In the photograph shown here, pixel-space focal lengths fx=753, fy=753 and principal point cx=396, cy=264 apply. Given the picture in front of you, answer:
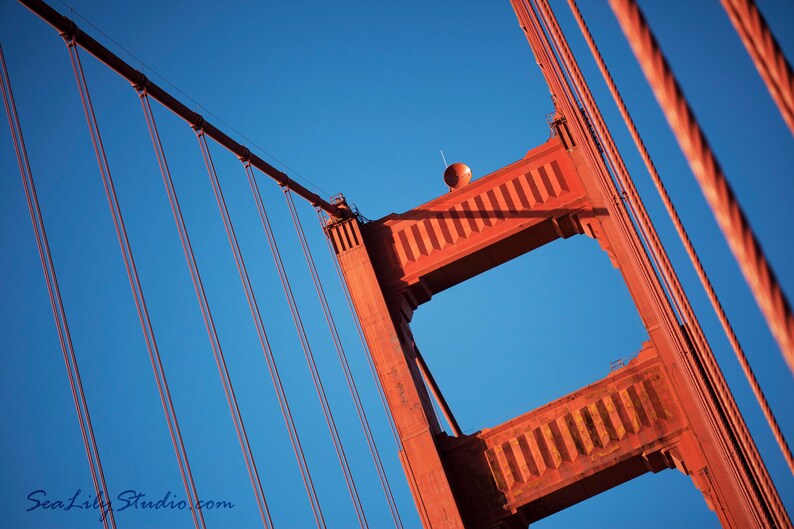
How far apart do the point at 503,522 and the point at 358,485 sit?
8678cm

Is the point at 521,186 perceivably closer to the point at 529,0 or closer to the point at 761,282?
the point at 529,0

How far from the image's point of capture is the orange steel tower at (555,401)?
13.7 metres

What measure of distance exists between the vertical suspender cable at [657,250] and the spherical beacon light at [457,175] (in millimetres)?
8718

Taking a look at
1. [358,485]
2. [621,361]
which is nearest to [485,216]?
[621,361]

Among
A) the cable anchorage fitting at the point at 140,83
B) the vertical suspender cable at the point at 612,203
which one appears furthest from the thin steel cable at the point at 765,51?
the cable anchorage fitting at the point at 140,83

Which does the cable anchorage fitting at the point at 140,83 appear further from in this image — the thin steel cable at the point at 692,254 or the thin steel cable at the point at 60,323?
the thin steel cable at the point at 692,254

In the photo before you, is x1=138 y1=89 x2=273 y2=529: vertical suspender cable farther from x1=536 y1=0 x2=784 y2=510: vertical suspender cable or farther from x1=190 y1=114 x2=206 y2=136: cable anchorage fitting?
x1=536 y1=0 x2=784 y2=510: vertical suspender cable

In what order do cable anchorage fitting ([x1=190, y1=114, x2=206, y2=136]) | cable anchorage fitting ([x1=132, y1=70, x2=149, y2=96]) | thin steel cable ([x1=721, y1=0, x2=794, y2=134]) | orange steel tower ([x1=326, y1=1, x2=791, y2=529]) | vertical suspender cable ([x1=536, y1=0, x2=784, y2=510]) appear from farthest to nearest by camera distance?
cable anchorage fitting ([x1=190, y1=114, x2=206, y2=136]) < cable anchorage fitting ([x1=132, y1=70, x2=149, y2=96]) < orange steel tower ([x1=326, y1=1, x2=791, y2=529]) < vertical suspender cable ([x1=536, y1=0, x2=784, y2=510]) < thin steel cable ([x1=721, y1=0, x2=794, y2=134])

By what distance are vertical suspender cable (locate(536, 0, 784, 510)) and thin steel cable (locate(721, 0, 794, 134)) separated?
6011 millimetres

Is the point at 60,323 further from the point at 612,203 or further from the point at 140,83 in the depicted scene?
the point at 612,203

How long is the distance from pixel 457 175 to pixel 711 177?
16689 mm

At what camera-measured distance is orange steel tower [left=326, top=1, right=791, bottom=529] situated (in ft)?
45.1

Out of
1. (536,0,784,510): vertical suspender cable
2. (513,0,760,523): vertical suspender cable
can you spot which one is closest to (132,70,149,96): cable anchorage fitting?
(513,0,760,523): vertical suspender cable

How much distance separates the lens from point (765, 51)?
2332 mm
